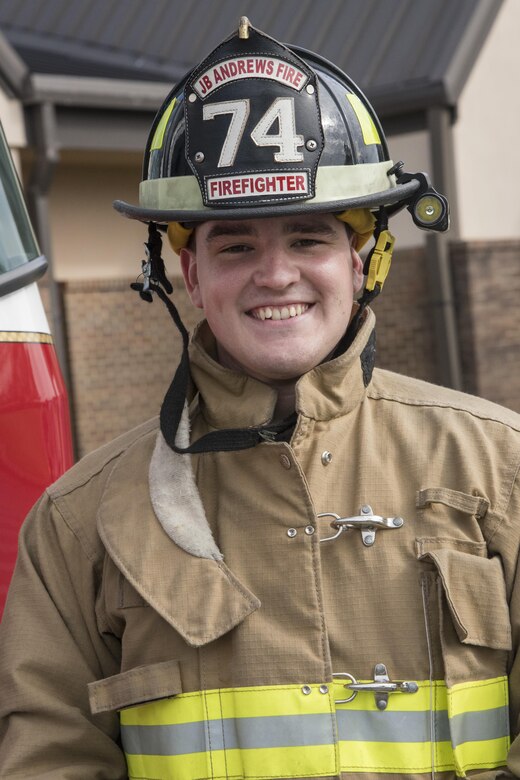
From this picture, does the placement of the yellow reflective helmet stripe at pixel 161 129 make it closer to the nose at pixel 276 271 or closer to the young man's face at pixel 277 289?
the young man's face at pixel 277 289

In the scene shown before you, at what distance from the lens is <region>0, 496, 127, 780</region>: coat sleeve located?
2723 millimetres

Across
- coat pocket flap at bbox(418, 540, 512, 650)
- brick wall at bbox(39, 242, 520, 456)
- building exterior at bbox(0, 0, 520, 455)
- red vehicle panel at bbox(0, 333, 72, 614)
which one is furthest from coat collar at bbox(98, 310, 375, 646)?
brick wall at bbox(39, 242, 520, 456)

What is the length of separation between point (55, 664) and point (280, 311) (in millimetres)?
880

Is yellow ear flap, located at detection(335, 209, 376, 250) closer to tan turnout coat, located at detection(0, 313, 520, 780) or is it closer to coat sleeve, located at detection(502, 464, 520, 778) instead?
tan turnout coat, located at detection(0, 313, 520, 780)

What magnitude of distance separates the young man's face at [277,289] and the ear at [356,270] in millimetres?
134

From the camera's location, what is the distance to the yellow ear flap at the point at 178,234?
2.97 meters

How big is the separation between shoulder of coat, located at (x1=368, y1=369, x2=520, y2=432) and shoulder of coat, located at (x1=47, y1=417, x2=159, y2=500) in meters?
0.53

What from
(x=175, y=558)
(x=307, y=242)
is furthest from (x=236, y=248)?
(x=175, y=558)

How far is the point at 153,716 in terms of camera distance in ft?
8.84

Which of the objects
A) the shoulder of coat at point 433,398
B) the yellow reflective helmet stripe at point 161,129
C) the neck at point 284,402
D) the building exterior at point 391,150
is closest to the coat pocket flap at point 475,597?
the shoulder of coat at point 433,398

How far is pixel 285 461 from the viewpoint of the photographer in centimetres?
274

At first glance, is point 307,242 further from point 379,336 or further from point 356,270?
point 379,336

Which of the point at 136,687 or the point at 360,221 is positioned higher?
the point at 360,221

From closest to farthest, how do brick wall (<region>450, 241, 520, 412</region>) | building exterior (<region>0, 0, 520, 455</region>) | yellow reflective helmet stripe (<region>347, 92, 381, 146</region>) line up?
yellow reflective helmet stripe (<region>347, 92, 381, 146</region>) → building exterior (<region>0, 0, 520, 455</region>) → brick wall (<region>450, 241, 520, 412</region>)
